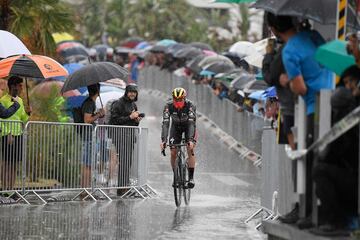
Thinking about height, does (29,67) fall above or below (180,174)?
above

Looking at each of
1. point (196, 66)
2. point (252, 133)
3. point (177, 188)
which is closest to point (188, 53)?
point (196, 66)

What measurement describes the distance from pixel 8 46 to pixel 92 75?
4.99ft

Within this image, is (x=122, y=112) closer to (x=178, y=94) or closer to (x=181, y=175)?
(x=178, y=94)

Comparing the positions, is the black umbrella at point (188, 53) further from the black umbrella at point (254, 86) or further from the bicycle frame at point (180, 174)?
the bicycle frame at point (180, 174)

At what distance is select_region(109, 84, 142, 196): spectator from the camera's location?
19.2 meters

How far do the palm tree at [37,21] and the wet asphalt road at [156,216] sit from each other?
4.32m

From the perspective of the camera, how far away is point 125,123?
19906 millimetres

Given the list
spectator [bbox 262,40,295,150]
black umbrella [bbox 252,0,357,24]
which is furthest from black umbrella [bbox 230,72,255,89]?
black umbrella [bbox 252,0,357,24]

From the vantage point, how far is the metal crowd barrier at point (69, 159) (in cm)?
1748

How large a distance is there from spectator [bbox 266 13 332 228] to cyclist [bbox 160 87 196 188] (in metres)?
7.68

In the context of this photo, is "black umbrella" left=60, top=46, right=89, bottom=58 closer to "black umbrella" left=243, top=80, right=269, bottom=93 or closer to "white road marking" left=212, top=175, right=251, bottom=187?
"black umbrella" left=243, top=80, right=269, bottom=93

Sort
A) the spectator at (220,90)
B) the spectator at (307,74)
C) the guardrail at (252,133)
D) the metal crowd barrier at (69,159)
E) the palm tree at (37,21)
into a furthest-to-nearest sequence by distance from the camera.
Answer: the spectator at (220,90)
the palm tree at (37,21)
the metal crowd barrier at (69,159)
the guardrail at (252,133)
the spectator at (307,74)

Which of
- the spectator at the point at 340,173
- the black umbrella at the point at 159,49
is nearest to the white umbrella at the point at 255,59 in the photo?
the spectator at the point at 340,173

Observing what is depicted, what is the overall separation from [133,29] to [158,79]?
3333cm
